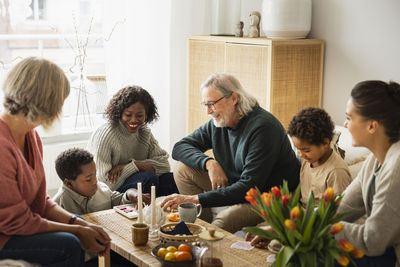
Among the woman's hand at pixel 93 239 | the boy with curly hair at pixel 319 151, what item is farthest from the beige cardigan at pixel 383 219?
the woman's hand at pixel 93 239

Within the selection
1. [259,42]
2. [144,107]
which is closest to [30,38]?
[144,107]

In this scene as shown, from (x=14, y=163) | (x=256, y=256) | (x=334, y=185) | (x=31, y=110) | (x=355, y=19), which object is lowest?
(x=256, y=256)

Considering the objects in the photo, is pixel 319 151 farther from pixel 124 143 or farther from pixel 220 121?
pixel 124 143

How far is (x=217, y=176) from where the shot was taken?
3.14 m

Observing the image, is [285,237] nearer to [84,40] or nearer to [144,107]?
[144,107]

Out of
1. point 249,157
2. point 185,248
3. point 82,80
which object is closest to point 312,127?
point 249,157

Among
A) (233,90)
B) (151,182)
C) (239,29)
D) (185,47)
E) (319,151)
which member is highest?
(239,29)

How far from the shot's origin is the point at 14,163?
2146mm

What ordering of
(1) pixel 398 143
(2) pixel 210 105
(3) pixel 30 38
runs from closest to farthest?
(1) pixel 398 143 < (2) pixel 210 105 < (3) pixel 30 38

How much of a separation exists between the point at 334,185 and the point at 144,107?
138cm

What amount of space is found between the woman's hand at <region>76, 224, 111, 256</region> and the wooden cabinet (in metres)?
1.98

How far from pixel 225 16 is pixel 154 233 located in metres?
2.56

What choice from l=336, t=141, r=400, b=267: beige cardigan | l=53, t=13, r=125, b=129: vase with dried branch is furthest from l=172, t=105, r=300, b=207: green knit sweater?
l=53, t=13, r=125, b=129: vase with dried branch

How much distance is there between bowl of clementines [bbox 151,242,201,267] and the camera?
7.16 ft
